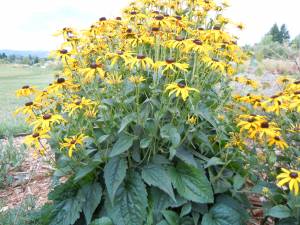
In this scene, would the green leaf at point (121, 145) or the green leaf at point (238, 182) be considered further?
the green leaf at point (238, 182)

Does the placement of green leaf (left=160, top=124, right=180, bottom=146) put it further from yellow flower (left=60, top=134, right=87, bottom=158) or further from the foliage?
yellow flower (left=60, top=134, right=87, bottom=158)

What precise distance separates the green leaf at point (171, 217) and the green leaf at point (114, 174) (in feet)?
0.90

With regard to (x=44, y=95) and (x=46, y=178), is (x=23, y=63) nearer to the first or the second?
(x=46, y=178)

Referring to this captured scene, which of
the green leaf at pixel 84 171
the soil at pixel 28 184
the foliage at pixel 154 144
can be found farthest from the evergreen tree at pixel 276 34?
the green leaf at pixel 84 171

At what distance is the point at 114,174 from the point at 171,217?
1.16ft

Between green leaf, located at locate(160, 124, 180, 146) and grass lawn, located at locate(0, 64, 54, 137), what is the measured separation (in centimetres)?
265

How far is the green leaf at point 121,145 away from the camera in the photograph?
2.03m

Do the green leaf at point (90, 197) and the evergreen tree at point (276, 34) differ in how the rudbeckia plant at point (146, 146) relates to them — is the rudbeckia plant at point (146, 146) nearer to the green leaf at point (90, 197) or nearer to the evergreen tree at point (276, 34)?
the green leaf at point (90, 197)

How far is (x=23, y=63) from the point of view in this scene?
10.6m

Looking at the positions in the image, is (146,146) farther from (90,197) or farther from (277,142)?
(277,142)

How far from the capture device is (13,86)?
7531mm

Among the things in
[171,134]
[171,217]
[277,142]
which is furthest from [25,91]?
[277,142]

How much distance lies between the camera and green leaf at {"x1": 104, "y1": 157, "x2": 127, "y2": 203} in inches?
81.6

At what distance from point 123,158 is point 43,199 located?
3.66ft
